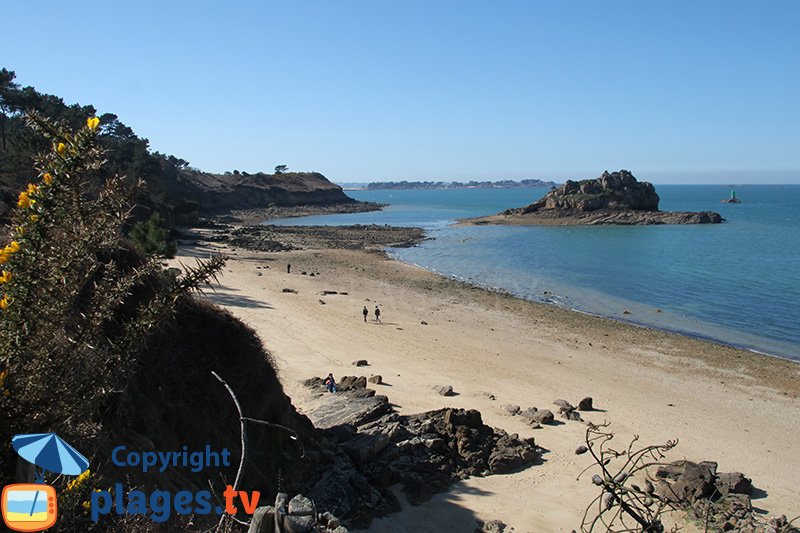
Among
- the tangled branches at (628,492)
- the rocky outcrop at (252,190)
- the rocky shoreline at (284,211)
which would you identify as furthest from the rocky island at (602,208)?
the tangled branches at (628,492)

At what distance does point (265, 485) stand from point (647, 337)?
24932mm

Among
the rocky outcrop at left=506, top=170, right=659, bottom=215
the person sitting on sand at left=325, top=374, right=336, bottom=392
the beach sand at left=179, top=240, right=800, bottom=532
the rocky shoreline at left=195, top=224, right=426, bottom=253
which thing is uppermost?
the rocky outcrop at left=506, top=170, right=659, bottom=215

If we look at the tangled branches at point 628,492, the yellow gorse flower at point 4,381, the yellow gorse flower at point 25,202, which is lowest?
the tangled branches at point 628,492

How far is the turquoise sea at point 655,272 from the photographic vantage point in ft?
110

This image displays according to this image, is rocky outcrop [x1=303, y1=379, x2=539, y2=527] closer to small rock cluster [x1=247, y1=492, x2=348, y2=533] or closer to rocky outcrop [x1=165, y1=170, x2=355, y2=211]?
small rock cluster [x1=247, y1=492, x2=348, y2=533]

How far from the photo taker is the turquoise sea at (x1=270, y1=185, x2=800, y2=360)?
33.5 meters

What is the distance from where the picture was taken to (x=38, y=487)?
3.00m

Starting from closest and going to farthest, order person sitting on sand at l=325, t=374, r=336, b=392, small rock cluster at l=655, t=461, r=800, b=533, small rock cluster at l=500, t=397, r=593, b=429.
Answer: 1. small rock cluster at l=655, t=461, r=800, b=533
2. small rock cluster at l=500, t=397, r=593, b=429
3. person sitting on sand at l=325, t=374, r=336, b=392

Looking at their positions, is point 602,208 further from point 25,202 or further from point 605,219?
Answer: point 25,202

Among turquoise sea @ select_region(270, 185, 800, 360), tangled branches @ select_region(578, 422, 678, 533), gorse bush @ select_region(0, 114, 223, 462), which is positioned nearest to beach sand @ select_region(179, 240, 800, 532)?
turquoise sea @ select_region(270, 185, 800, 360)

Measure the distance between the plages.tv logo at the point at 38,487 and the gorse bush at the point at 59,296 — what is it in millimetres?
239

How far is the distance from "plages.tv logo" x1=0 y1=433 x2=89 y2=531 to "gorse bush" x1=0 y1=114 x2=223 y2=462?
0.78 feet

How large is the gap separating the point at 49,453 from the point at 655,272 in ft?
172

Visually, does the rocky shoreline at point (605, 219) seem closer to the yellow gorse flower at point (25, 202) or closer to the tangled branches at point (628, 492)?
the tangled branches at point (628, 492)
